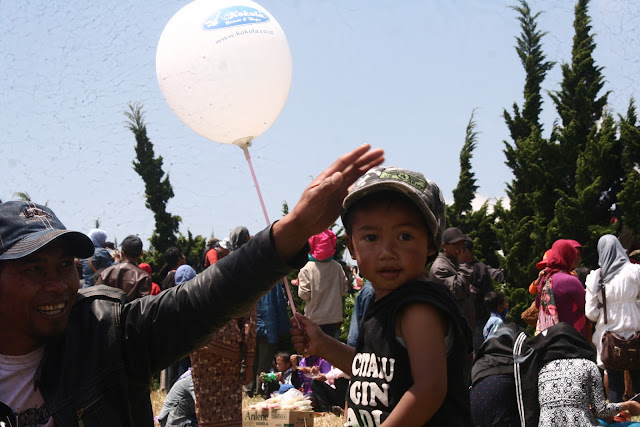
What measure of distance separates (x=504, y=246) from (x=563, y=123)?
257 centimetres

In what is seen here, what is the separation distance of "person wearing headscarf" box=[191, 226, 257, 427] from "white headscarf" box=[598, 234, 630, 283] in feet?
12.1

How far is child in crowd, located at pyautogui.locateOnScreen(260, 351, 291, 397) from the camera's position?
889 cm

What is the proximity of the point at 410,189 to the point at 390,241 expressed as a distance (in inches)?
7.4

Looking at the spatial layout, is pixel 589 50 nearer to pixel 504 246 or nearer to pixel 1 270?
pixel 504 246

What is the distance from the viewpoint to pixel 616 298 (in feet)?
22.4

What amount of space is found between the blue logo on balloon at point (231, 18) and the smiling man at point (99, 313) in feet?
4.77

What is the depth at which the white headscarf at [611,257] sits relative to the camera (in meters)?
6.85

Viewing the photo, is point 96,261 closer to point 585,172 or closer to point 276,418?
point 276,418

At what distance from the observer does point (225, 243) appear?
777 cm

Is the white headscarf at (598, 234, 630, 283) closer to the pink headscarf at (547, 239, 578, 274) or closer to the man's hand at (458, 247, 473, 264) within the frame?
the pink headscarf at (547, 239, 578, 274)

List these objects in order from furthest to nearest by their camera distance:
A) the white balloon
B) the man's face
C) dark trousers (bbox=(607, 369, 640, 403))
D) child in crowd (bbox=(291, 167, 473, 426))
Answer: dark trousers (bbox=(607, 369, 640, 403)) → the white balloon → child in crowd (bbox=(291, 167, 473, 426)) → the man's face

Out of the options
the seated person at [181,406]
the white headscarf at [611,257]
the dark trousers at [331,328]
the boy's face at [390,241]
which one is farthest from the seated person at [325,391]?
the boy's face at [390,241]

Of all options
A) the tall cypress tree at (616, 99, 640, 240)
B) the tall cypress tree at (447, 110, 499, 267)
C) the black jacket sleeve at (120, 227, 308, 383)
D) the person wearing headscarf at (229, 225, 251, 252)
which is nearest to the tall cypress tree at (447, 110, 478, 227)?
the tall cypress tree at (447, 110, 499, 267)

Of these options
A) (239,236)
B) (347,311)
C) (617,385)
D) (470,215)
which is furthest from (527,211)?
(239,236)
